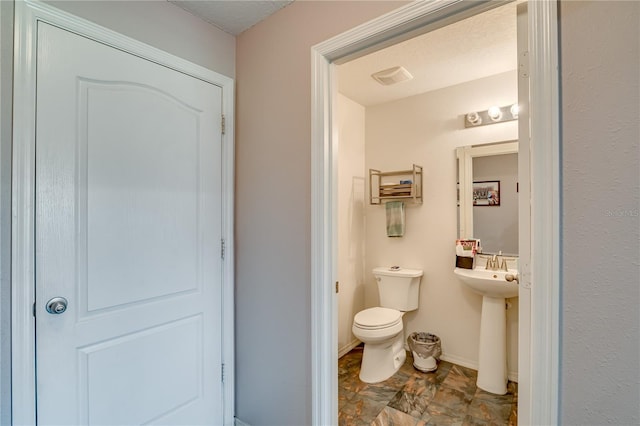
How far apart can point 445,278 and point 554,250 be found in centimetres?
179

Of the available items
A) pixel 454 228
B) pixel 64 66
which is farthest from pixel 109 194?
pixel 454 228

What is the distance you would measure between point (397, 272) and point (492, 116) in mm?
1471

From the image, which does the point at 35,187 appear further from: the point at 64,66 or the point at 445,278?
the point at 445,278

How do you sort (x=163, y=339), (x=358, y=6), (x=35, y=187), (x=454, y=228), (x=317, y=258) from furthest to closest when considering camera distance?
(x=454, y=228) < (x=163, y=339) < (x=317, y=258) < (x=358, y=6) < (x=35, y=187)

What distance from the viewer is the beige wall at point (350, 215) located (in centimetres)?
269

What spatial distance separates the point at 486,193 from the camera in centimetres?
241

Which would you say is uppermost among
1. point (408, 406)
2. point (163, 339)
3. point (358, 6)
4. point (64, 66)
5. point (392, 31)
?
point (358, 6)

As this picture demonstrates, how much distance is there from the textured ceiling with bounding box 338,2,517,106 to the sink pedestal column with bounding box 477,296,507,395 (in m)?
1.70

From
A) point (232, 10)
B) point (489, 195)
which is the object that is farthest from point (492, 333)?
point (232, 10)

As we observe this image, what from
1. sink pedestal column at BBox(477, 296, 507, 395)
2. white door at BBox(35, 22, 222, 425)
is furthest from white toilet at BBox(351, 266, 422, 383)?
white door at BBox(35, 22, 222, 425)

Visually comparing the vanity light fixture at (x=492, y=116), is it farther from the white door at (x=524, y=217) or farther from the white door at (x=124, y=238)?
the white door at (x=124, y=238)

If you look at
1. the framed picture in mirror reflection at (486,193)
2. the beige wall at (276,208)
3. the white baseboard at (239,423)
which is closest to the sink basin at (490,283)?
the framed picture in mirror reflection at (486,193)

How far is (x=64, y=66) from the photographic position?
45.8 inches
